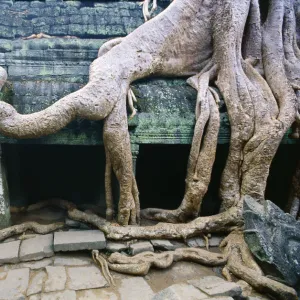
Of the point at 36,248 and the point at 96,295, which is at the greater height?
the point at 36,248

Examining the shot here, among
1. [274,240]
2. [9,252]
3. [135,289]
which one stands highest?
[274,240]

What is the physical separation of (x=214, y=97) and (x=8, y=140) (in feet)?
8.63

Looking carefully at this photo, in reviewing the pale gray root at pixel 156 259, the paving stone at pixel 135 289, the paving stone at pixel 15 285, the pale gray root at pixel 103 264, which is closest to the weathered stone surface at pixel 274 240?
the pale gray root at pixel 156 259

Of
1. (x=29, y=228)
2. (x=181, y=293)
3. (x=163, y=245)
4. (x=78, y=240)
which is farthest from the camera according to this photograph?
(x=29, y=228)

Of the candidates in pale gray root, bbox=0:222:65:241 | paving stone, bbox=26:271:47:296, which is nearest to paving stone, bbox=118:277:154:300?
paving stone, bbox=26:271:47:296

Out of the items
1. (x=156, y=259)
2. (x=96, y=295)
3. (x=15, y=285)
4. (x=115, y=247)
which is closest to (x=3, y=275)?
(x=15, y=285)

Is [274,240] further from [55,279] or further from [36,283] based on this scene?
[36,283]

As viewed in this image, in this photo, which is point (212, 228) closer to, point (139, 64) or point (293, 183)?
point (293, 183)

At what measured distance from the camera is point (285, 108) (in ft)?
13.0

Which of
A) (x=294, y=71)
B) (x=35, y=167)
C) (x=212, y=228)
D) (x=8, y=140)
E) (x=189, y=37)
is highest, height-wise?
(x=189, y=37)

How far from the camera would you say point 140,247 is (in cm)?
340

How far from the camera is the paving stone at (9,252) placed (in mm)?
3082

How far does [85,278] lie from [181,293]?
Result: 1.01 m

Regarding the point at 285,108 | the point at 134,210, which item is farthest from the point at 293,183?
the point at 134,210
